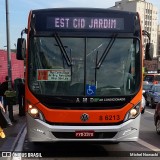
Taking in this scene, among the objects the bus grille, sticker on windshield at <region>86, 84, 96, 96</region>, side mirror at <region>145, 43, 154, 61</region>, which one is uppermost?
side mirror at <region>145, 43, 154, 61</region>

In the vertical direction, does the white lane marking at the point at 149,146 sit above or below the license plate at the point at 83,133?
below

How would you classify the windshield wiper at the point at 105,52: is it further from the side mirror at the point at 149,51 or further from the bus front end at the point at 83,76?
the side mirror at the point at 149,51

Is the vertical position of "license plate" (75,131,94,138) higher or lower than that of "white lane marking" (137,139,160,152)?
higher

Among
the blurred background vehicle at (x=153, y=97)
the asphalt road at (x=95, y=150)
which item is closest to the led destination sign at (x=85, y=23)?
the asphalt road at (x=95, y=150)

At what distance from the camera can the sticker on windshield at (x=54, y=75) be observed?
7957mm

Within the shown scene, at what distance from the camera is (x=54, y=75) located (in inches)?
314

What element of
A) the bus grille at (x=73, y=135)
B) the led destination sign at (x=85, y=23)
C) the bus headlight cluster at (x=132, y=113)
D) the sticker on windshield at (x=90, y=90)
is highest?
the led destination sign at (x=85, y=23)

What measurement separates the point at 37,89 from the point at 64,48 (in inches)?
39.9

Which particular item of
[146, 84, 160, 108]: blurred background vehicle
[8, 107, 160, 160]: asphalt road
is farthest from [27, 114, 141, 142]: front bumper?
[146, 84, 160, 108]: blurred background vehicle

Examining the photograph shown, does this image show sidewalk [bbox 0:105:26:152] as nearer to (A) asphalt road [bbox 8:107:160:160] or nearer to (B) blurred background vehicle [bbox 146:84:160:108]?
(A) asphalt road [bbox 8:107:160:160]

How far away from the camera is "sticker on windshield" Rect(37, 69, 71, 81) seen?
7.96 meters

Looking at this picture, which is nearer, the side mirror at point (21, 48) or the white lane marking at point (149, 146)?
the side mirror at point (21, 48)

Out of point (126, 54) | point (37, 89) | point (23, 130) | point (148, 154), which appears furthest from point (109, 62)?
point (23, 130)

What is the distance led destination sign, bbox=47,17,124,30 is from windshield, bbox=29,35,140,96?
0.89 ft
